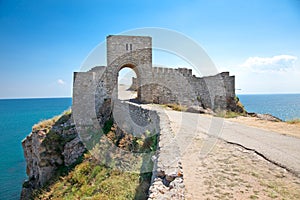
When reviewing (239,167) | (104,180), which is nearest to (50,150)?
(104,180)

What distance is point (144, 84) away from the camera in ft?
54.4

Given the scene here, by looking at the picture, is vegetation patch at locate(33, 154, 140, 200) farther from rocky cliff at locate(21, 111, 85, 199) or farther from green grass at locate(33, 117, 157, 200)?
rocky cliff at locate(21, 111, 85, 199)

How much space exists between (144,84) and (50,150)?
826cm

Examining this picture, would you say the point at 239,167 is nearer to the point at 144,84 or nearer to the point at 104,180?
the point at 104,180

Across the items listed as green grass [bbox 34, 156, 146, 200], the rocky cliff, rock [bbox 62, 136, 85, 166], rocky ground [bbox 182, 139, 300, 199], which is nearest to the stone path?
rocky ground [bbox 182, 139, 300, 199]

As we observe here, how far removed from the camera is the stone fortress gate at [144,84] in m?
14.2

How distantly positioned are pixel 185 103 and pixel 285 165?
13.4 meters

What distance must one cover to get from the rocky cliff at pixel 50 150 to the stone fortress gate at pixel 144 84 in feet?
6.16

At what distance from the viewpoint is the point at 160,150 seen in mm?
4832

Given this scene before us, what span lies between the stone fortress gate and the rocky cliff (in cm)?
188

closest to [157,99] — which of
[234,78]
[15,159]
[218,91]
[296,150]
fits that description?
[218,91]

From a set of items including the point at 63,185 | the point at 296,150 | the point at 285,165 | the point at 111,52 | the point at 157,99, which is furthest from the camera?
the point at 157,99

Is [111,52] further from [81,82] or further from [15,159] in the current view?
[15,159]

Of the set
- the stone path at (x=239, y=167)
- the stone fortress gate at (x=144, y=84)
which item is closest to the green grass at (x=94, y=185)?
the stone path at (x=239, y=167)
